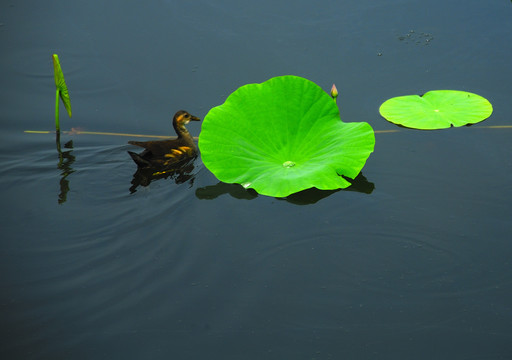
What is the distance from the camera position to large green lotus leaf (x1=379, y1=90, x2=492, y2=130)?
17.2 feet

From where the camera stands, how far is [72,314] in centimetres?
372

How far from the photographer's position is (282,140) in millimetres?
4766

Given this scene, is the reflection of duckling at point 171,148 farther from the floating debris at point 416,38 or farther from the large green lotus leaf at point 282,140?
the floating debris at point 416,38

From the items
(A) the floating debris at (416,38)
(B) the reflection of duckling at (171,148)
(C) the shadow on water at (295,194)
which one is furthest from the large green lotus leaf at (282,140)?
(A) the floating debris at (416,38)

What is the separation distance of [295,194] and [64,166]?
1.98 m

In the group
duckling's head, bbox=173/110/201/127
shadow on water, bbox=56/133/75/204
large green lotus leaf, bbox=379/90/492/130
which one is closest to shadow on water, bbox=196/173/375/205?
duckling's head, bbox=173/110/201/127

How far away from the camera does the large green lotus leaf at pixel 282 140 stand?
450 cm

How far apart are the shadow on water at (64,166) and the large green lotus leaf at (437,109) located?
2.72 metres

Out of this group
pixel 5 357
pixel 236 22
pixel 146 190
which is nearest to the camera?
pixel 5 357

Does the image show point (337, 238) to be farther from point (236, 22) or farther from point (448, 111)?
point (236, 22)

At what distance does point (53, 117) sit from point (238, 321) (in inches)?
119

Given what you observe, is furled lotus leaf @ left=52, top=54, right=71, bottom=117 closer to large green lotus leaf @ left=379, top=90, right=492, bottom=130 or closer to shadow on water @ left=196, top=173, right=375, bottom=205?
shadow on water @ left=196, top=173, right=375, bottom=205

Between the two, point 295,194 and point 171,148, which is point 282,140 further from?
point 171,148

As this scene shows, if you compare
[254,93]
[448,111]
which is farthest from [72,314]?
[448,111]
